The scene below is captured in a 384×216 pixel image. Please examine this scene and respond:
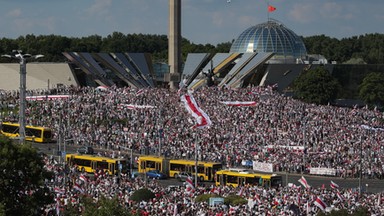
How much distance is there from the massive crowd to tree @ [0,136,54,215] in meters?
24.6

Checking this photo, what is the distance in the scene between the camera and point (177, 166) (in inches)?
2040

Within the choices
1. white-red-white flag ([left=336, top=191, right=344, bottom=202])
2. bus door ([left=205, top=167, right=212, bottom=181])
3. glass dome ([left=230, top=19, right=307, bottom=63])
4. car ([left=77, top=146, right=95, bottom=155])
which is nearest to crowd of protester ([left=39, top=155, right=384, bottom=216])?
white-red-white flag ([left=336, top=191, right=344, bottom=202])

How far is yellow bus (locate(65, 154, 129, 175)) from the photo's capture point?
167ft

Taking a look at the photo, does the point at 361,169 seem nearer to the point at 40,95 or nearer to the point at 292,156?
the point at 292,156

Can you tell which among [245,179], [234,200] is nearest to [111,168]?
[245,179]

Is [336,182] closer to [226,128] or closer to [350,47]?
[226,128]

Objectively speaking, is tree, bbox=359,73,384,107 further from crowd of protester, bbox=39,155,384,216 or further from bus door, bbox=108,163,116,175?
crowd of protester, bbox=39,155,384,216

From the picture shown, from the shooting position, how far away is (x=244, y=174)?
47.0 meters

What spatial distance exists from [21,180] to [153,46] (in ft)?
442

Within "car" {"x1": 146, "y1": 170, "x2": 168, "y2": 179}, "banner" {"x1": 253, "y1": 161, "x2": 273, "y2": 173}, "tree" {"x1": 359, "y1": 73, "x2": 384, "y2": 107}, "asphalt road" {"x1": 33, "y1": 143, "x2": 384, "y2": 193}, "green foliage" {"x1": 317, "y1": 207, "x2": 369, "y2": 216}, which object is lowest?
"asphalt road" {"x1": 33, "y1": 143, "x2": 384, "y2": 193}

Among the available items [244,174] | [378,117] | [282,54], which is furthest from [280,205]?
[282,54]

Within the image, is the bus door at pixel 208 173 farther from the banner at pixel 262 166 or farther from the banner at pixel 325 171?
the banner at pixel 325 171

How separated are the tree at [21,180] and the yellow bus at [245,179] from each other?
656 inches

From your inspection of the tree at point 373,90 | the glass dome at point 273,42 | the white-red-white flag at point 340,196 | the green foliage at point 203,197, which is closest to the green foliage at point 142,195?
the green foliage at point 203,197
